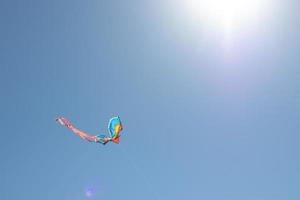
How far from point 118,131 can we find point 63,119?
20.1ft

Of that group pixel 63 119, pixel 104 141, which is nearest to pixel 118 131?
pixel 104 141

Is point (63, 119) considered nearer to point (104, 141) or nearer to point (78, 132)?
point (78, 132)

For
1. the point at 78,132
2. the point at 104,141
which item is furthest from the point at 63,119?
the point at 104,141

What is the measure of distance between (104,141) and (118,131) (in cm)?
224

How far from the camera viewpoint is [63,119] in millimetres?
40188

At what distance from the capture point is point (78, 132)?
38438mm

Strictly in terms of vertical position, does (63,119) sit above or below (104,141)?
above

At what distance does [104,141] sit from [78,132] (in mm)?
3050

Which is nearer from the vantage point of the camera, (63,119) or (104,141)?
(104,141)

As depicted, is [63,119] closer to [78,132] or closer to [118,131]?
[78,132]

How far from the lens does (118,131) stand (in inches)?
1538

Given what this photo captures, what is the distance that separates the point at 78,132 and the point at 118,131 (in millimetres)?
4048
